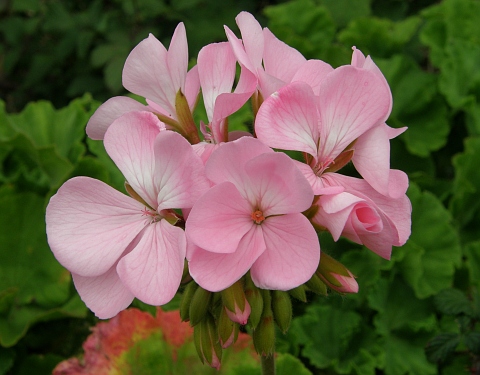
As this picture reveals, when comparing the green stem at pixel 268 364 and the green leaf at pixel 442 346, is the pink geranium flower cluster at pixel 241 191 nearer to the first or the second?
the green stem at pixel 268 364

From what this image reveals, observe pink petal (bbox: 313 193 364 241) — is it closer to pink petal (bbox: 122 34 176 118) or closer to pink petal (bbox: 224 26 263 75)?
pink petal (bbox: 224 26 263 75)

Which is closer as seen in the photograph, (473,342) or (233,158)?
(233,158)

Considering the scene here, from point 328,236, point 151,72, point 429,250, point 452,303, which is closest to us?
point 151,72

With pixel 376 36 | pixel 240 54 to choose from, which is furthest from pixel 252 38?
pixel 376 36

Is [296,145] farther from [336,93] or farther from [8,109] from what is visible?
[8,109]

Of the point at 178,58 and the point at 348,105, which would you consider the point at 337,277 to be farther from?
the point at 178,58

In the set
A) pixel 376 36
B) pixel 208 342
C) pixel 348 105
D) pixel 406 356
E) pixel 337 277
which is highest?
pixel 348 105

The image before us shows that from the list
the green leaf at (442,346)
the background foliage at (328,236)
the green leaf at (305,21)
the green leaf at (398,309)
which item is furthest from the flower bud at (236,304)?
the green leaf at (305,21)
